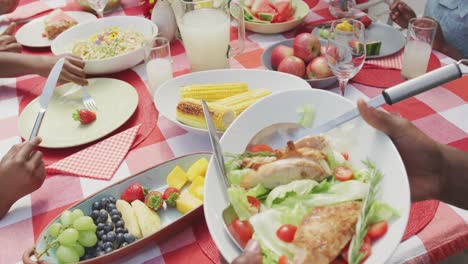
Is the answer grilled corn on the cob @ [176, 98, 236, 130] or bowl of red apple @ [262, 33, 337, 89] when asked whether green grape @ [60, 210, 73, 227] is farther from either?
bowl of red apple @ [262, 33, 337, 89]

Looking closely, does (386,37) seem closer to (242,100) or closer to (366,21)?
(366,21)

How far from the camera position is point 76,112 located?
1186mm

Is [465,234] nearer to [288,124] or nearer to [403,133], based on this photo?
[403,133]

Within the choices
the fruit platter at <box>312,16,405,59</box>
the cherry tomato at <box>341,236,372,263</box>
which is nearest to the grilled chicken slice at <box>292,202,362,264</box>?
the cherry tomato at <box>341,236,372,263</box>

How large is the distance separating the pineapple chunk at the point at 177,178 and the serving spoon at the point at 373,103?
0.17m

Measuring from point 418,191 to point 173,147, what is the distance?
593 mm

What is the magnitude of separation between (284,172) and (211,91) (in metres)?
0.47

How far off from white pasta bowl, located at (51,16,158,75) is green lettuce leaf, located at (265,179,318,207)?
32.4 inches

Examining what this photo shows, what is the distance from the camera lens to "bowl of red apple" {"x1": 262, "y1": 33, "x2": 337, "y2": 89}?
4.01 feet

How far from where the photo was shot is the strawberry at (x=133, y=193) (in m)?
0.86

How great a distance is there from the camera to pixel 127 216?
81 centimetres

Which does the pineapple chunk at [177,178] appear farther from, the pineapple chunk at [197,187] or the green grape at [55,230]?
the green grape at [55,230]

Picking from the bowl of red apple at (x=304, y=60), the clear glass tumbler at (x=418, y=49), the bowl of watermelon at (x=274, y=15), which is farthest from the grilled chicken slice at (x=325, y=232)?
the bowl of watermelon at (x=274, y=15)

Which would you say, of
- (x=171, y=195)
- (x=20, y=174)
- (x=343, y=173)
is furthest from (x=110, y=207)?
(x=343, y=173)
